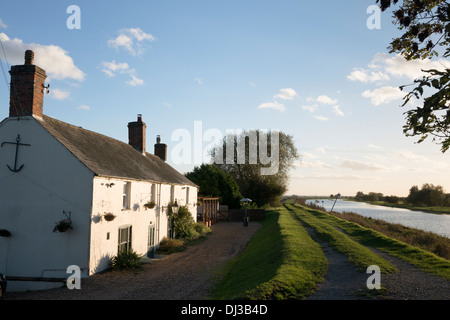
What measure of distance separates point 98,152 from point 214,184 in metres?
26.1

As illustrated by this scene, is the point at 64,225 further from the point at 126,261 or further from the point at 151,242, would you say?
the point at 151,242

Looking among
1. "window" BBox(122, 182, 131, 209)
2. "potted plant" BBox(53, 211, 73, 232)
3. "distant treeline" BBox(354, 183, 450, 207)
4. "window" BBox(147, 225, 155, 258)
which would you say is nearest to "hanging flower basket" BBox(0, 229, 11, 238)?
"potted plant" BBox(53, 211, 73, 232)

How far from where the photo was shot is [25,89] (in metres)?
14.1

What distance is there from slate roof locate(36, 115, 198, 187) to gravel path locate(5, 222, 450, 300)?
4.63 meters

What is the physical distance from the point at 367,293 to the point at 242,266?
280 inches

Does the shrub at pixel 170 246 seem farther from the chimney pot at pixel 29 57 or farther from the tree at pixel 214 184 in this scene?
the tree at pixel 214 184

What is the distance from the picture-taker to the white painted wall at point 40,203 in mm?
13391

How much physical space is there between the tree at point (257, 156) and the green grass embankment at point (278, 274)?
133ft

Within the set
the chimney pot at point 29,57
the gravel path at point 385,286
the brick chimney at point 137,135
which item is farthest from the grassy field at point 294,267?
the brick chimney at point 137,135

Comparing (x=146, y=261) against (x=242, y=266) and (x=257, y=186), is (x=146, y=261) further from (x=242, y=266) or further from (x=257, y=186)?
(x=257, y=186)

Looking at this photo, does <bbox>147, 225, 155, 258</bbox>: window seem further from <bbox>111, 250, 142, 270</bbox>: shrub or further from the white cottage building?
the white cottage building

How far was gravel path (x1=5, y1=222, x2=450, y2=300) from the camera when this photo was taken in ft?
28.9

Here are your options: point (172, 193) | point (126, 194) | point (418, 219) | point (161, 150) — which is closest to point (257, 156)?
point (418, 219)

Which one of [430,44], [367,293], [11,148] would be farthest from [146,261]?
[430,44]
